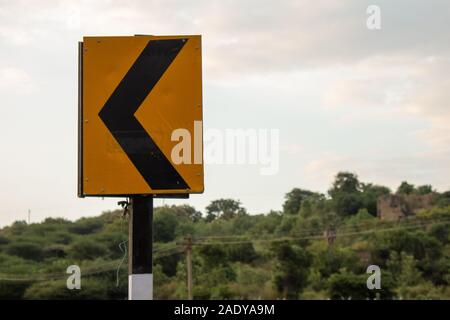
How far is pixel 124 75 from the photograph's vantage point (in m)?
3.33

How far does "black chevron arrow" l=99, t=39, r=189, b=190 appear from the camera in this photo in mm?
3252

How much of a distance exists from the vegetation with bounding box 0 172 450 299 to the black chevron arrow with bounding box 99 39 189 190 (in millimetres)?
33447

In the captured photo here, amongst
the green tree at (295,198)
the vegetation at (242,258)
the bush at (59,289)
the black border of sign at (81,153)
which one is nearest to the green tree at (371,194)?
the green tree at (295,198)

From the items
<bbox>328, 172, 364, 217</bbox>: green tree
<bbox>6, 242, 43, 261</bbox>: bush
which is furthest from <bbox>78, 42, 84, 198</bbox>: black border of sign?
<bbox>328, 172, 364, 217</bbox>: green tree

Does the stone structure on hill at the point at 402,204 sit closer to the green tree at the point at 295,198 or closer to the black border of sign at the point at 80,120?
the green tree at the point at 295,198

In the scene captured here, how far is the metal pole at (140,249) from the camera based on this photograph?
3244 millimetres

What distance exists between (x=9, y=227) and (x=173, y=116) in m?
45.2

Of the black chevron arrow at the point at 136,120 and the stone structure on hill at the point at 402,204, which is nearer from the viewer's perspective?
the black chevron arrow at the point at 136,120

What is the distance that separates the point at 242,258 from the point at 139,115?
153 feet

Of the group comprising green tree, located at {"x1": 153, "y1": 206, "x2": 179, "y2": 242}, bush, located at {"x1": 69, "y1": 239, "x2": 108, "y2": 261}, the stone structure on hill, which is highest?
the stone structure on hill

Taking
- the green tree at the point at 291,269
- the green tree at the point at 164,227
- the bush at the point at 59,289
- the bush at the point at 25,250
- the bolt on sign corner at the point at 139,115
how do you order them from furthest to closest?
the green tree at the point at 164,227 < the bush at the point at 25,250 < the green tree at the point at 291,269 < the bush at the point at 59,289 < the bolt on sign corner at the point at 139,115

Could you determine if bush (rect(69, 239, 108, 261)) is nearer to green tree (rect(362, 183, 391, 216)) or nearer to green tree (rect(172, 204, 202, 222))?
green tree (rect(172, 204, 202, 222))
